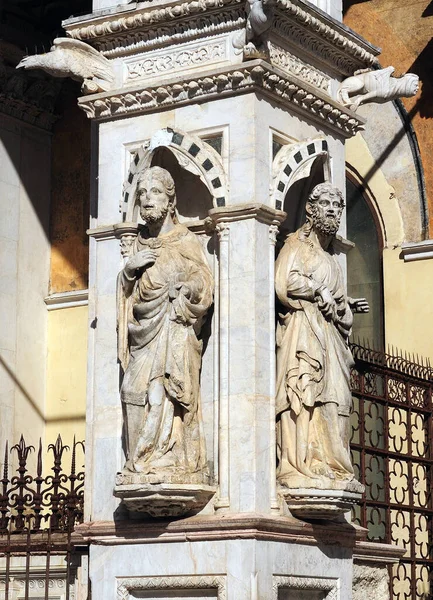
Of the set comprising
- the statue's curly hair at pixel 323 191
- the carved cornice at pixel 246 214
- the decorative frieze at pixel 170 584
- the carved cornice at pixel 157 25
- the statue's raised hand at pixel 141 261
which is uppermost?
the carved cornice at pixel 157 25

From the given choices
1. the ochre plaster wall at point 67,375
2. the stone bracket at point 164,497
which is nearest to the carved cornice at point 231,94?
the stone bracket at point 164,497

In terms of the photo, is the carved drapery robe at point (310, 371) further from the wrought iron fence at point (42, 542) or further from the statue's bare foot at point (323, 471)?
the wrought iron fence at point (42, 542)

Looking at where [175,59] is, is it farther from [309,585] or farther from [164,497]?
[309,585]

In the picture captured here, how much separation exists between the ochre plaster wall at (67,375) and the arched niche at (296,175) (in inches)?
144

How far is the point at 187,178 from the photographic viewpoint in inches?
412

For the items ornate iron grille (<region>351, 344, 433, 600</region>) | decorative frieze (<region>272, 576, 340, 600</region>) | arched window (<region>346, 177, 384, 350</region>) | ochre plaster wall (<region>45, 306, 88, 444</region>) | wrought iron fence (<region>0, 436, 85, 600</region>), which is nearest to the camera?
decorative frieze (<region>272, 576, 340, 600</region>)

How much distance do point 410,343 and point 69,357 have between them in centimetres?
307

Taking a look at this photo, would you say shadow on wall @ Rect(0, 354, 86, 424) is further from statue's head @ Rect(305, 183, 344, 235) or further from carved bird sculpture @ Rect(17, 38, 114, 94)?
statue's head @ Rect(305, 183, 344, 235)

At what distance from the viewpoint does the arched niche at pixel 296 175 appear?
1014 cm

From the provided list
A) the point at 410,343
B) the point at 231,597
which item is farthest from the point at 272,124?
the point at 410,343

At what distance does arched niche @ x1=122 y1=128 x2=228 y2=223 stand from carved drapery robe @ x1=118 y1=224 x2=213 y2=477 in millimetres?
397

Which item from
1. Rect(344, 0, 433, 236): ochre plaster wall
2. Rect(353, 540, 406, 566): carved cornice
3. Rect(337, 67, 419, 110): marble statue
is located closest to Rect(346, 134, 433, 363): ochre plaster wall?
Rect(344, 0, 433, 236): ochre plaster wall

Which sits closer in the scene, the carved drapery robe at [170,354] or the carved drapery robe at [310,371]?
the carved drapery robe at [170,354]

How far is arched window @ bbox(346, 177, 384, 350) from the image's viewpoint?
14.2 metres
